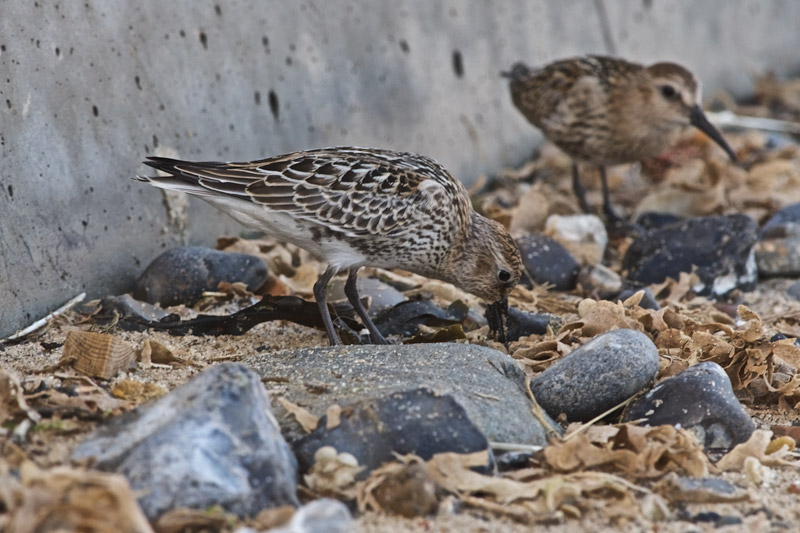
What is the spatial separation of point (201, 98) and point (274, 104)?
651 mm

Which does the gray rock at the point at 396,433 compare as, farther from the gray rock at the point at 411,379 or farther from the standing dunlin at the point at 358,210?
the standing dunlin at the point at 358,210

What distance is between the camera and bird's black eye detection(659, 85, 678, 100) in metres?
7.71

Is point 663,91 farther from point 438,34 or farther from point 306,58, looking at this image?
point 306,58

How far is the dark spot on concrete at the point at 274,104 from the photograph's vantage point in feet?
20.9

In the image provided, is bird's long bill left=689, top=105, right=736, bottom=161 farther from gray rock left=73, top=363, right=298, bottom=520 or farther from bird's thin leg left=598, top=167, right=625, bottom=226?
gray rock left=73, top=363, right=298, bottom=520

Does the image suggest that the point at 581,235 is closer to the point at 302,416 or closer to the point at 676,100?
the point at 676,100

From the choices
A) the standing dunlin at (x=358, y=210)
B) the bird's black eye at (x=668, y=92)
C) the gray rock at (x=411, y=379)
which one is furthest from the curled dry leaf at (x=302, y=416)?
the bird's black eye at (x=668, y=92)

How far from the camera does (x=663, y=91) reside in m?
7.73

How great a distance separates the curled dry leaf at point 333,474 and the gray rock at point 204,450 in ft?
0.24

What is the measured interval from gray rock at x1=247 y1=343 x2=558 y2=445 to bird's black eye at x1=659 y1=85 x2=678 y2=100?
13.9 feet

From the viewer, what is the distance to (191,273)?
536cm

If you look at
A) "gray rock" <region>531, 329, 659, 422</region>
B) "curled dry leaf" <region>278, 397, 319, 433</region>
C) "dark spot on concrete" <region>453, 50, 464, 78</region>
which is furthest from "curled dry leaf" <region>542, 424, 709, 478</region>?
"dark spot on concrete" <region>453, 50, 464, 78</region>

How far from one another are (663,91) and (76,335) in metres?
5.14

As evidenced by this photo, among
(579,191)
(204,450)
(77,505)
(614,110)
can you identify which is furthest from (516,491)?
(614,110)
